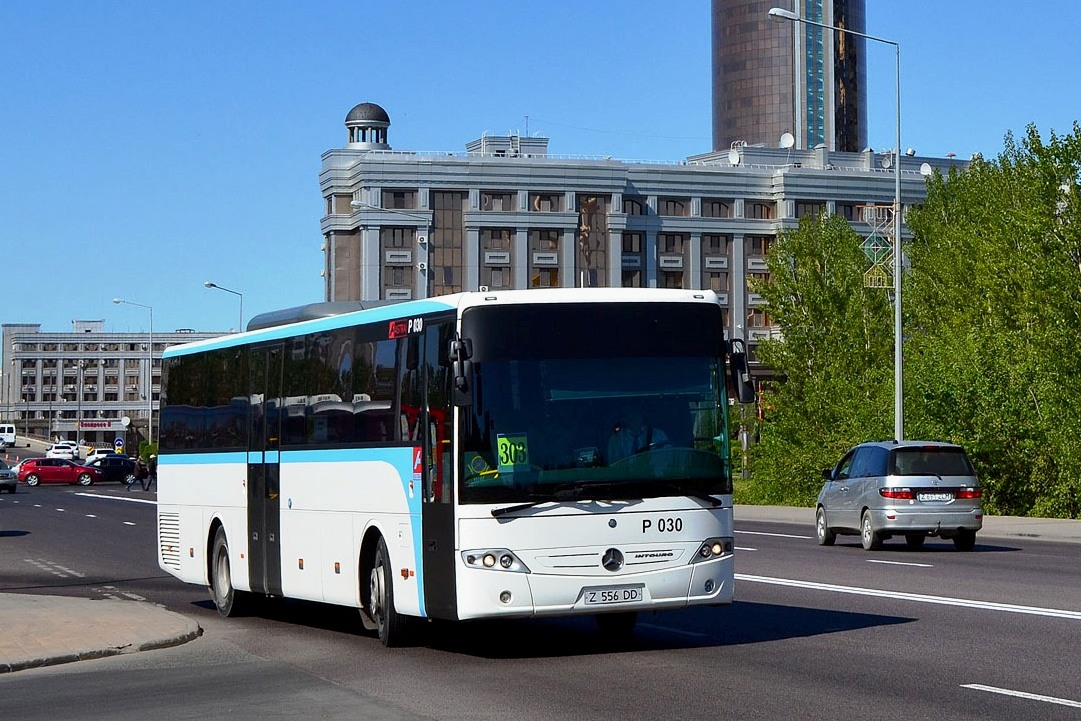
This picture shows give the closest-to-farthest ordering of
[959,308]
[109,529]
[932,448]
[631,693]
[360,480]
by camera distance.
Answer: [631,693] < [360,480] < [932,448] < [109,529] < [959,308]

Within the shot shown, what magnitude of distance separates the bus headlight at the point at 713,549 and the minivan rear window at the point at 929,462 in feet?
46.8

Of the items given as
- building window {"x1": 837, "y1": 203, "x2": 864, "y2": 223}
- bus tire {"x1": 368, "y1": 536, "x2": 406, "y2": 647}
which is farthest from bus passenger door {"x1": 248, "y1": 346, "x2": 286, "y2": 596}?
building window {"x1": 837, "y1": 203, "x2": 864, "y2": 223}

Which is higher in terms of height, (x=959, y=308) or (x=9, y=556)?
(x=959, y=308)

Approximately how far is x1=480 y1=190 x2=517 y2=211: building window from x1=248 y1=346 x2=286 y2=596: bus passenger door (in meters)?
109

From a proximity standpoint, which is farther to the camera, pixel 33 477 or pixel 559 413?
pixel 33 477

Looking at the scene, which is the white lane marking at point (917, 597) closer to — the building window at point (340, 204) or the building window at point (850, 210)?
the building window at point (340, 204)

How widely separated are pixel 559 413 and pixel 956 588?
294 inches

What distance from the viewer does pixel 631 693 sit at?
34.0 feet

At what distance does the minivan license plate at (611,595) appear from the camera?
40.4 ft

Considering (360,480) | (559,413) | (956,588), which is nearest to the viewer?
(559,413)

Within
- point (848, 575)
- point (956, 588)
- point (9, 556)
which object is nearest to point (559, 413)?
point (956, 588)

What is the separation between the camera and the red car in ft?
289

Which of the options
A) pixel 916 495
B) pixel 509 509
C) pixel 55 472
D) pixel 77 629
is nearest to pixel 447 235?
pixel 55 472

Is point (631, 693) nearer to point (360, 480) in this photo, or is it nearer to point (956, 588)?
point (360, 480)
